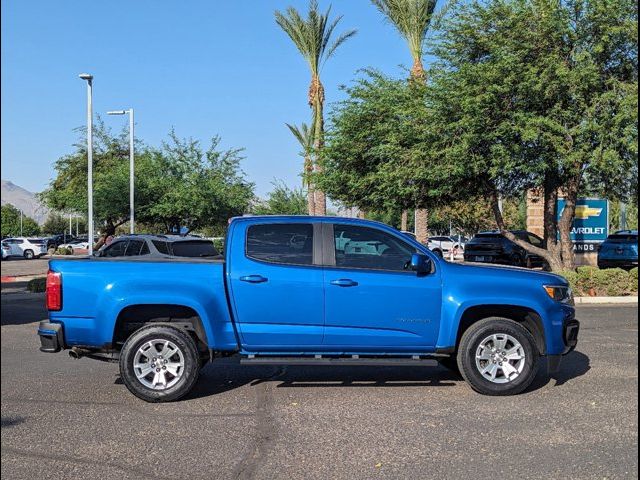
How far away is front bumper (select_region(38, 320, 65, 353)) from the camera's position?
250 inches

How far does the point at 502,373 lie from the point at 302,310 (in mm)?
2194

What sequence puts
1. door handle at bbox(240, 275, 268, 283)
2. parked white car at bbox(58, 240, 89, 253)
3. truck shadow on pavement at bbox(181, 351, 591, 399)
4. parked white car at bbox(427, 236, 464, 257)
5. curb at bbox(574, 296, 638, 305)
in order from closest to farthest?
1. door handle at bbox(240, 275, 268, 283)
2. truck shadow on pavement at bbox(181, 351, 591, 399)
3. curb at bbox(574, 296, 638, 305)
4. parked white car at bbox(427, 236, 464, 257)
5. parked white car at bbox(58, 240, 89, 253)

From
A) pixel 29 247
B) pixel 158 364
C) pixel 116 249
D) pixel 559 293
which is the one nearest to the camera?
pixel 158 364

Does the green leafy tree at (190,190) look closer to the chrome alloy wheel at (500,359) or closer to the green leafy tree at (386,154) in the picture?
the green leafy tree at (386,154)

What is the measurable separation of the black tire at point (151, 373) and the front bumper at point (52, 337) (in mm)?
605

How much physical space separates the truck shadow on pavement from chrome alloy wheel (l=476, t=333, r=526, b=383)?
0.41 metres

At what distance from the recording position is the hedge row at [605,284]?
16.6 m

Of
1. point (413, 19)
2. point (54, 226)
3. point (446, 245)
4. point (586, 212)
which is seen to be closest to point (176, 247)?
point (413, 19)

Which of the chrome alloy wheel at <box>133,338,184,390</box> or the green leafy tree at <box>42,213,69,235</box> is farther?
the green leafy tree at <box>42,213,69,235</box>

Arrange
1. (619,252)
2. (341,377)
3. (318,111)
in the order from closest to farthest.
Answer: (341,377) < (619,252) < (318,111)

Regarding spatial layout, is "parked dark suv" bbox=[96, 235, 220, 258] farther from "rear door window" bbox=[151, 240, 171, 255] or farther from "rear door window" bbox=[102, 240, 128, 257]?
"rear door window" bbox=[102, 240, 128, 257]

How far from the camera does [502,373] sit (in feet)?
22.1

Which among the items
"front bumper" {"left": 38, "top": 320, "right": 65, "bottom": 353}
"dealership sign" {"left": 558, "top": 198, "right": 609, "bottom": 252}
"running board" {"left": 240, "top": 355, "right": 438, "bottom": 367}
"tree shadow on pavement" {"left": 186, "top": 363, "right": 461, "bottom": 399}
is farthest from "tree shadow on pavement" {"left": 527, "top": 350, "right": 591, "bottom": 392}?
"dealership sign" {"left": 558, "top": 198, "right": 609, "bottom": 252}

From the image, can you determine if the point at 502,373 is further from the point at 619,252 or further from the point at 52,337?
the point at 619,252
